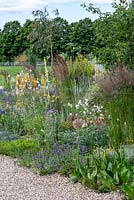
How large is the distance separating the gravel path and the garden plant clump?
0.40ft

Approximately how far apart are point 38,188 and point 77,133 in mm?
1850

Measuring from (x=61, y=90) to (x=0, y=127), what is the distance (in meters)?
1.77

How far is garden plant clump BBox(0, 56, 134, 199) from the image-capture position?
18.9ft

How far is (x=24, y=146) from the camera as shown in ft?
24.8

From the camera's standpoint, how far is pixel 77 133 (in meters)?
7.49

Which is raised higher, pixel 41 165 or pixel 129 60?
pixel 129 60

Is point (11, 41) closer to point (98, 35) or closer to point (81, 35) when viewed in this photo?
point (81, 35)

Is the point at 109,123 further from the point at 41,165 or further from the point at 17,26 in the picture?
the point at 17,26

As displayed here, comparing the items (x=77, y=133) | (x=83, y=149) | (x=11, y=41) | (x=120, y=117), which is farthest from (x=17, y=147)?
(x=11, y=41)

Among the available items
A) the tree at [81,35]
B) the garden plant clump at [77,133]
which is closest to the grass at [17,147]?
the garden plant clump at [77,133]

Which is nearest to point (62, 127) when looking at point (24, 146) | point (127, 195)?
point (24, 146)

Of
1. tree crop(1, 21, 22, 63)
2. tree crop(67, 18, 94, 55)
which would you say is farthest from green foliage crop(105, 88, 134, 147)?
tree crop(1, 21, 22, 63)

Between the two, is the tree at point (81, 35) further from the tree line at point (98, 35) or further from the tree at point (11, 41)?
the tree at point (11, 41)

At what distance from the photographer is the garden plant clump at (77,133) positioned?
577cm
